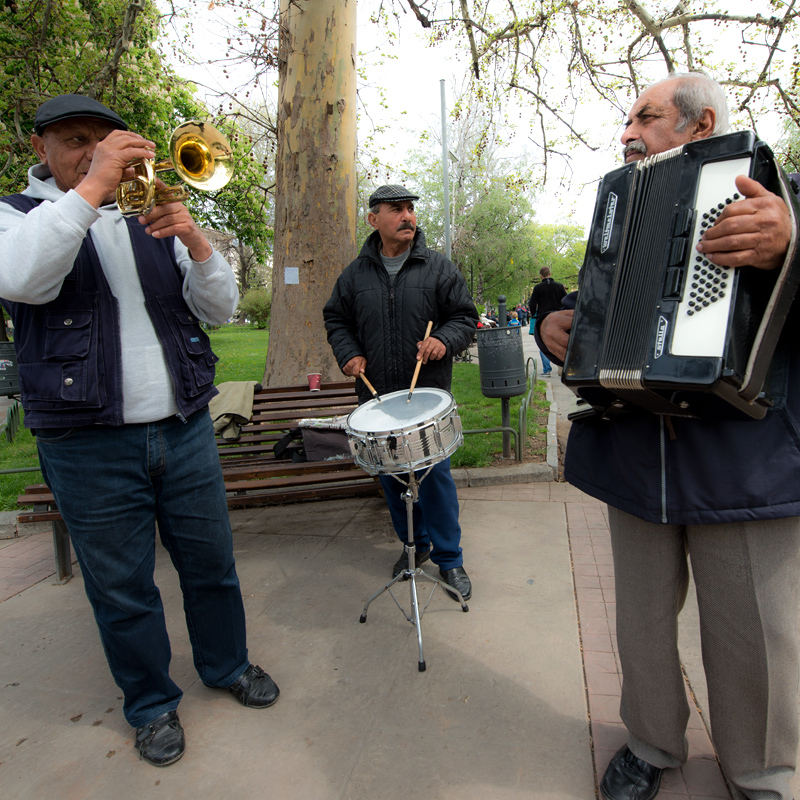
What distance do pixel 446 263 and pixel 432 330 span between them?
40 cm

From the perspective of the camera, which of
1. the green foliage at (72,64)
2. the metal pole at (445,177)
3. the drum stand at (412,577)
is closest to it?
the drum stand at (412,577)

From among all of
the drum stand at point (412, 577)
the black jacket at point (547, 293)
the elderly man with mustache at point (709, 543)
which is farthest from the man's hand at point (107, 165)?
the black jacket at point (547, 293)

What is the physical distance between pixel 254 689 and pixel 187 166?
2.04 metres

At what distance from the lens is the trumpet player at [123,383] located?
6.36 feet

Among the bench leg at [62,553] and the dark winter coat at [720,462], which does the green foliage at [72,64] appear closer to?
the bench leg at [62,553]

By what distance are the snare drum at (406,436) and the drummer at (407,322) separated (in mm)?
532

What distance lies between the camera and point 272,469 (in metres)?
4.07

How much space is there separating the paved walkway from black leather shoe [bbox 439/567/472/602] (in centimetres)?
6

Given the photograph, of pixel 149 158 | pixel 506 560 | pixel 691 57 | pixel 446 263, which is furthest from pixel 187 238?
pixel 691 57

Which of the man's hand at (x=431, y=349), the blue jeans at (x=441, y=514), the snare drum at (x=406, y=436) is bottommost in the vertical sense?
the blue jeans at (x=441, y=514)

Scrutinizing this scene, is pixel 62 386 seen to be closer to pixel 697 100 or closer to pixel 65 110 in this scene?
pixel 65 110

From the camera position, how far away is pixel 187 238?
2135 millimetres

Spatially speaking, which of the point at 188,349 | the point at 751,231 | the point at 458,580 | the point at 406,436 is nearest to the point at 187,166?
the point at 188,349

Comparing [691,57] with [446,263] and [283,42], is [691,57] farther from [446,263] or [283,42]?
[446,263]
